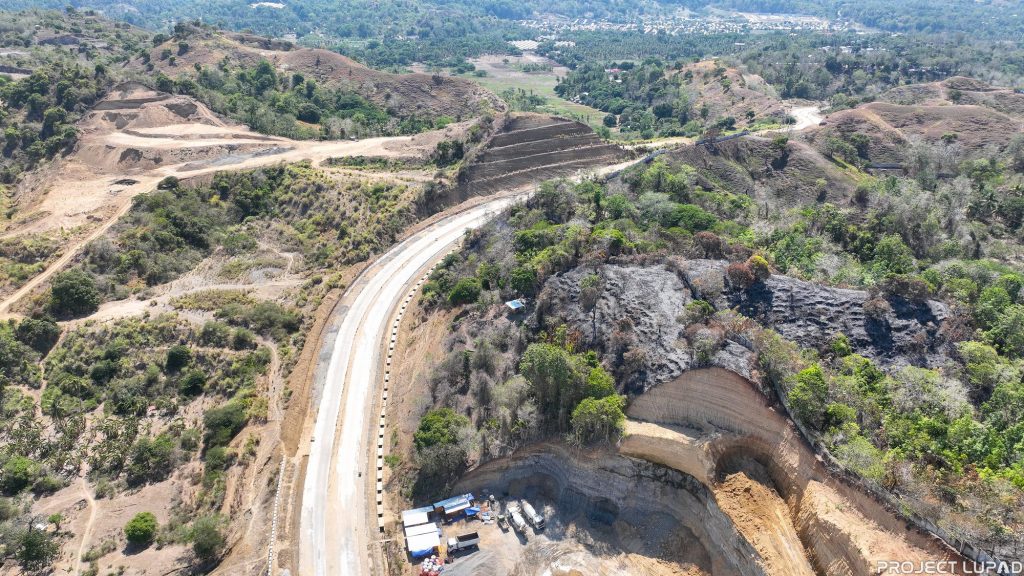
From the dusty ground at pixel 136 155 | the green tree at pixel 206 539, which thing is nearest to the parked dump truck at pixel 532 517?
the green tree at pixel 206 539

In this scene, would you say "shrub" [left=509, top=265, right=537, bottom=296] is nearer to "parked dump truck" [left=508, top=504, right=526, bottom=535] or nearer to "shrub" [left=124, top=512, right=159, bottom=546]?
"parked dump truck" [left=508, top=504, right=526, bottom=535]

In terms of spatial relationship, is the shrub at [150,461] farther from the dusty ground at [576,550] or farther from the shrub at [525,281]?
the shrub at [525,281]

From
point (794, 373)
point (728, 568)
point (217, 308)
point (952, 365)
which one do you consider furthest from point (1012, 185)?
point (217, 308)

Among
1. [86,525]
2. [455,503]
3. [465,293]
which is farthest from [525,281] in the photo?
[86,525]

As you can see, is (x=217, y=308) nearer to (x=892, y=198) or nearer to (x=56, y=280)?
(x=56, y=280)

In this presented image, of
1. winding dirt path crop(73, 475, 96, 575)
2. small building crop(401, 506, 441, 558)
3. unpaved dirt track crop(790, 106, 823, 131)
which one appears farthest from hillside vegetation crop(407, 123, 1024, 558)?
unpaved dirt track crop(790, 106, 823, 131)

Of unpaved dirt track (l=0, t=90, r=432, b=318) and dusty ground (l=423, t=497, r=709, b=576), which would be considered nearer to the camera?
dusty ground (l=423, t=497, r=709, b=576)
